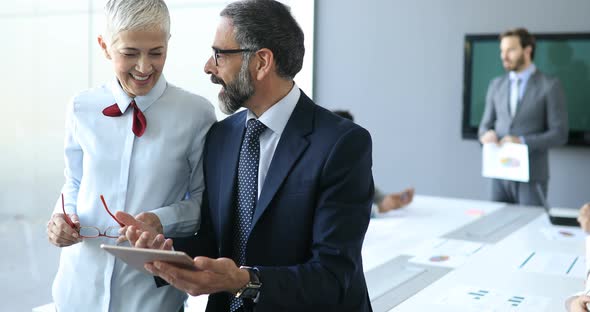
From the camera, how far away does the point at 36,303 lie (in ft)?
12.2

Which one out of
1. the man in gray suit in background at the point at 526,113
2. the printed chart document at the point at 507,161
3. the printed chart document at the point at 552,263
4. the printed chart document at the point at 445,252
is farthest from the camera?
the man in gray suit in background at the point at 526,113

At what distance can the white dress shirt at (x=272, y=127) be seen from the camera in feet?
5.51

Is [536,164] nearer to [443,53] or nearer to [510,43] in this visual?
[510,43]

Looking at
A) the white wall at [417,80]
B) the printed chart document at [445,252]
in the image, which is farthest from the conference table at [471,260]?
the white wall at [417,80]

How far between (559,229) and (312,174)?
257cm

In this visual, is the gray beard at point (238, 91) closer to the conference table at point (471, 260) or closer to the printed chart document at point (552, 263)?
the conference table at point (471, 260)

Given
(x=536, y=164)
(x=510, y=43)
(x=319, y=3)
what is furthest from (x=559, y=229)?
(x=319, y=3)

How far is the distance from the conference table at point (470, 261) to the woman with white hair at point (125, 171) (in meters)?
0.78

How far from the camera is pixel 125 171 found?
5.59 feet

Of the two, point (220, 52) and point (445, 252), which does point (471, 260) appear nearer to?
point (445, 252)

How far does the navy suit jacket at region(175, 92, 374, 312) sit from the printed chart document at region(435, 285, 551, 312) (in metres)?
0.73

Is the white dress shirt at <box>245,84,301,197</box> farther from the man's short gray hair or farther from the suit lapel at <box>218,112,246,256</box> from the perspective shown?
the man's short gray hair

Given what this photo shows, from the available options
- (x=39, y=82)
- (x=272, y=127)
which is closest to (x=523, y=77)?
(x=39, y=82)

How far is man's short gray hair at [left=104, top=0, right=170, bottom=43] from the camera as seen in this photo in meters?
1.62
